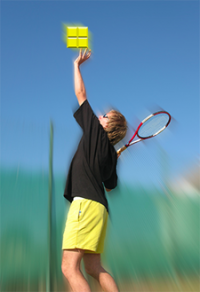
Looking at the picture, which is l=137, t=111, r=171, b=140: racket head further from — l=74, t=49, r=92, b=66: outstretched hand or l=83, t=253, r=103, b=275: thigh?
l=83, t=253, r=103, b=275: thigh

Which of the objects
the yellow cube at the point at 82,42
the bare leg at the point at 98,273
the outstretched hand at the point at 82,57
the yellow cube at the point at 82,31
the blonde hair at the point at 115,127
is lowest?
the bare leg at the point at 98,273

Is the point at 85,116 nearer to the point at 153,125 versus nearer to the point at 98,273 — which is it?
the point at 98,273

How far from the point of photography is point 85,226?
1.37m

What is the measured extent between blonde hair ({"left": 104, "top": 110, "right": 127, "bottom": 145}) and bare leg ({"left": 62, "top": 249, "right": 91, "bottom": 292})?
0.65 meters

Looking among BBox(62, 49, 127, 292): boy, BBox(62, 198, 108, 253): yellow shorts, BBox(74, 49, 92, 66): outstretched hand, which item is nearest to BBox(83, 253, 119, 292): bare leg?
BBox(62, 49, 127, 292): boy

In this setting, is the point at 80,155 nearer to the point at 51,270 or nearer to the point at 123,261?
the point at 51,270

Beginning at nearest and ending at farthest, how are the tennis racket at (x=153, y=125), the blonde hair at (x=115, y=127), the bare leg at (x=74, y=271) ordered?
1. the bare leg at (x=74, y=271)
2. the blonde hair at (x=115, y=127)
3. the tennis racket at (x=153, y=125)

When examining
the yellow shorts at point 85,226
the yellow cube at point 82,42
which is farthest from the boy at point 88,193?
A: the yellow cube at point 82,42

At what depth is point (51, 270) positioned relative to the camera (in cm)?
251

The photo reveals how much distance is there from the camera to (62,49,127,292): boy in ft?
4.40

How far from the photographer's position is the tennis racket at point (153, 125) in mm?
2422

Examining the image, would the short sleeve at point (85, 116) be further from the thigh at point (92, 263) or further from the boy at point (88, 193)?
the thigh at point (92, 263)

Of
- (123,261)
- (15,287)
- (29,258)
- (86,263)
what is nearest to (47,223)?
(29,258)

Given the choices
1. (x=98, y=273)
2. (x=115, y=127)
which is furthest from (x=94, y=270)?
(x=115, y=127)
